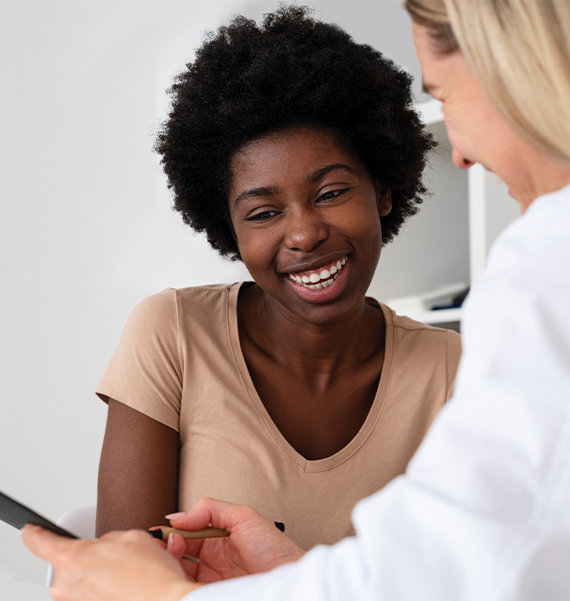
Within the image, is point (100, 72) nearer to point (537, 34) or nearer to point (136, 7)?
point (136, 7)

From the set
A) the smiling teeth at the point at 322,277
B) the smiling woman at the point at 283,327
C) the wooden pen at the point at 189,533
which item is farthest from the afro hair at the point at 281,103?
the wooden pen at the point at 189,533

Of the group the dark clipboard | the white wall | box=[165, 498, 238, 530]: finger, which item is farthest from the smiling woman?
the white wall

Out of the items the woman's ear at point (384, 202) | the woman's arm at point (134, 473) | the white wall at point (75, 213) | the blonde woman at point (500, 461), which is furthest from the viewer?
the white wall at point (75, 213)

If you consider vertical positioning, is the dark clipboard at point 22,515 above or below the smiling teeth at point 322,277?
below

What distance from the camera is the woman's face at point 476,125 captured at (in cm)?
74

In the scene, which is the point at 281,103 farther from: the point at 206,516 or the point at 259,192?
the point at 206,516

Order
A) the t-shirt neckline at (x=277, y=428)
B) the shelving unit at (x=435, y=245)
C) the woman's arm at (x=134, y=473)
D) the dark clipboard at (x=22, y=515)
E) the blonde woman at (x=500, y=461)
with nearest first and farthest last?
the blonde woman at (x=500, y=461), the dark clipboard at (x=22, y=515), the woman's arm at (x=134, y=473), the t-shirt neckline at (x=277, y=428), the shelving unit at (x=435, y=245)

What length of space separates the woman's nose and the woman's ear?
0.90 feet

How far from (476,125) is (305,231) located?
0.68m

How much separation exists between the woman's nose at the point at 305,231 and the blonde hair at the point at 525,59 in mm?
719

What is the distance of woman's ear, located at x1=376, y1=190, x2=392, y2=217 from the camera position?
66.1 inches

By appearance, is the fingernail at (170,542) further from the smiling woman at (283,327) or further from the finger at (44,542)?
the smiling woman at (283,327)

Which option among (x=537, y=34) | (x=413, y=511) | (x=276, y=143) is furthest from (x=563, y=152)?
(x=276, y=143)

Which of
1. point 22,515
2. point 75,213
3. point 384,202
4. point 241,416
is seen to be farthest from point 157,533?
point 75,213
